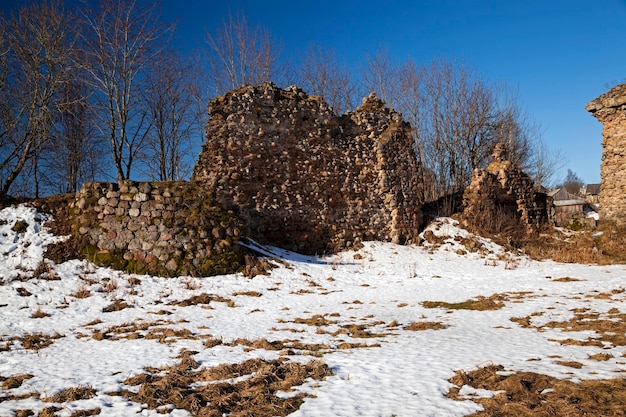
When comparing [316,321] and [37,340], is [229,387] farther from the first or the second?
[37,340]

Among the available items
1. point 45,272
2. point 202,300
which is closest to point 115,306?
point 202,300

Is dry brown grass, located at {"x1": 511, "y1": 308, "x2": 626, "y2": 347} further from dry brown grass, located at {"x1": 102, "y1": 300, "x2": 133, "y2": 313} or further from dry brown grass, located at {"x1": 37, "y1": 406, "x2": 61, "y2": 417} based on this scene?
dry brown grass, located at {"x1": 102, "y1": 300, "x2": 133, "y2": 313}

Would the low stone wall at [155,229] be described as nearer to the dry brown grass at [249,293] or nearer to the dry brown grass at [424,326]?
the dry brown grass at [249,293]

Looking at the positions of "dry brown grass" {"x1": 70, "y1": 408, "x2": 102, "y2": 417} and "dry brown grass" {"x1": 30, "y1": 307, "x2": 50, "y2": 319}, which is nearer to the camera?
"dry brown grass" {"x1": 70, "y1": 408, "x2": 102, "y2": 417}

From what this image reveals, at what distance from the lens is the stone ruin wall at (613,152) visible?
15844 millimetres

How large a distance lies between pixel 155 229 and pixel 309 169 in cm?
567

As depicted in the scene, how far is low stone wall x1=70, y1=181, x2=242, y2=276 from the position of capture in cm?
962

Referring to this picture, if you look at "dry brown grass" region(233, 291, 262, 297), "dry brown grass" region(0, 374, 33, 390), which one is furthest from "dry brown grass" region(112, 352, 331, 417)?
"dry brown grass" region(233, 291, 262, 297)

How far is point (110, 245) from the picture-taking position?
31.9ft

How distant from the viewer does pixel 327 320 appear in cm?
651

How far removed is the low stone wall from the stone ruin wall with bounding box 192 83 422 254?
135cm

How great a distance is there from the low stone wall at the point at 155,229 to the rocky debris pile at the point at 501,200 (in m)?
9.78

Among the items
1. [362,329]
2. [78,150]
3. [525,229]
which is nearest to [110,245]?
[362,329]

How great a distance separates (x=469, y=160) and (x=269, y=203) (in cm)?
1535
